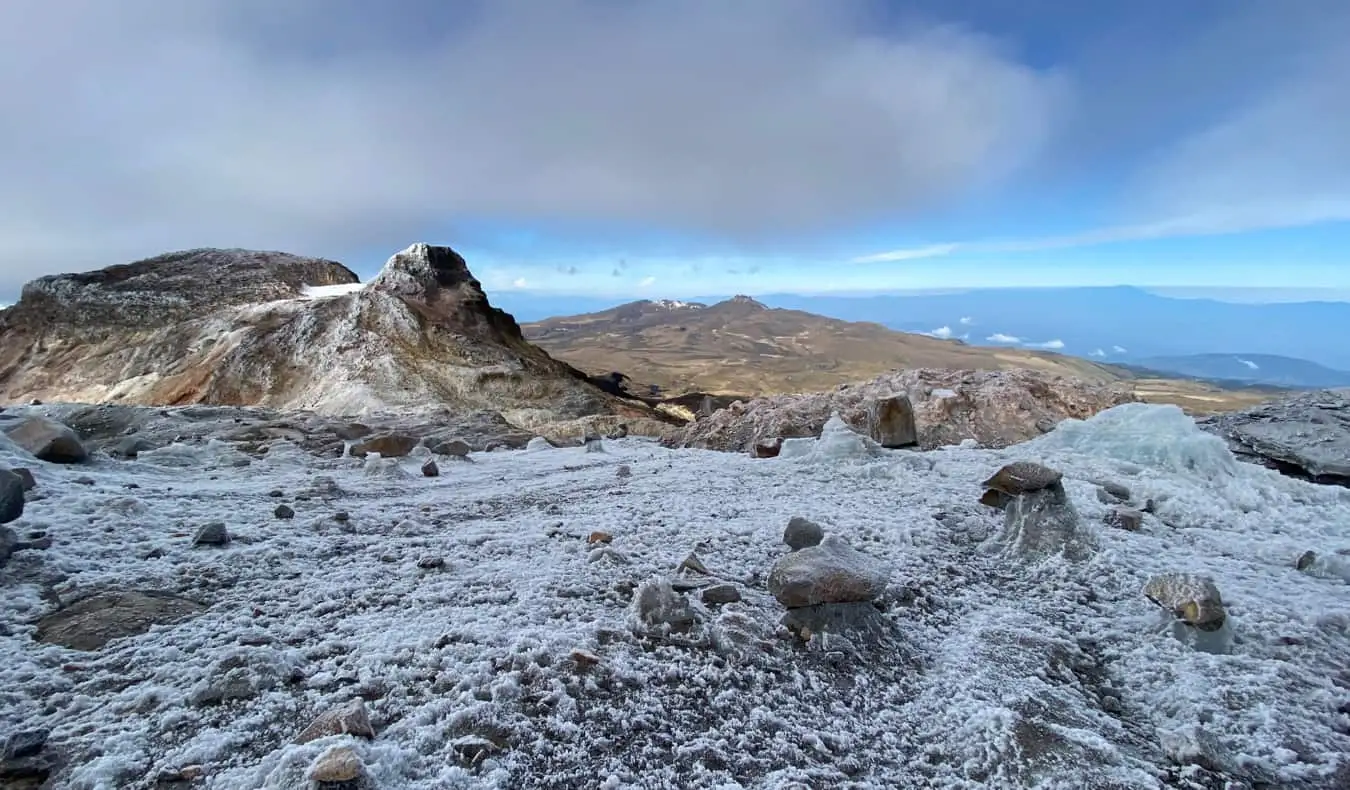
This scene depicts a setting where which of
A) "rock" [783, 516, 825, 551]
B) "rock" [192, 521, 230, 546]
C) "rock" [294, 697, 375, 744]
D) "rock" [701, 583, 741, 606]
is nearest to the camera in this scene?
"rock" [294, 697, 375, 744]

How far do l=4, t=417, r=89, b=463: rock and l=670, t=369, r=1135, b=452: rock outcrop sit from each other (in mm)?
9436

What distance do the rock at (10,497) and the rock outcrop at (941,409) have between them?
31.6 ft

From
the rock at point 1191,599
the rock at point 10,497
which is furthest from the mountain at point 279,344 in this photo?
the rock at point 1191,599

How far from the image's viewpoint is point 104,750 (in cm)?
311

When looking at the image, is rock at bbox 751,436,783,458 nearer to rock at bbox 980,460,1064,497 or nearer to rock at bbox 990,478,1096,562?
rock at bbox 980,460,1064,497

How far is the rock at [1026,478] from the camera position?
20.0ft

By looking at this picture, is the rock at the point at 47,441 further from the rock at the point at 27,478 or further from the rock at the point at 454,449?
the rock at the point at 454,449

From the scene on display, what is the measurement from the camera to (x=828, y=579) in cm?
455

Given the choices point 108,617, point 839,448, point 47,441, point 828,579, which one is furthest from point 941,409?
point 47,441

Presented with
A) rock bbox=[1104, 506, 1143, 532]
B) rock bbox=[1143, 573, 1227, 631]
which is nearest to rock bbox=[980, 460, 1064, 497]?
rock bbox=[1104, 506, 1143, 532]

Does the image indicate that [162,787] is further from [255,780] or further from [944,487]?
[944,487]

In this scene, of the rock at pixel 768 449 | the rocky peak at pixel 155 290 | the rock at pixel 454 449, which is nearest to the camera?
the rock at pixel 768 449

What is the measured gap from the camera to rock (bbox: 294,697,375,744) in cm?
314

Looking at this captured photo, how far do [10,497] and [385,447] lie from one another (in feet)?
18.0
